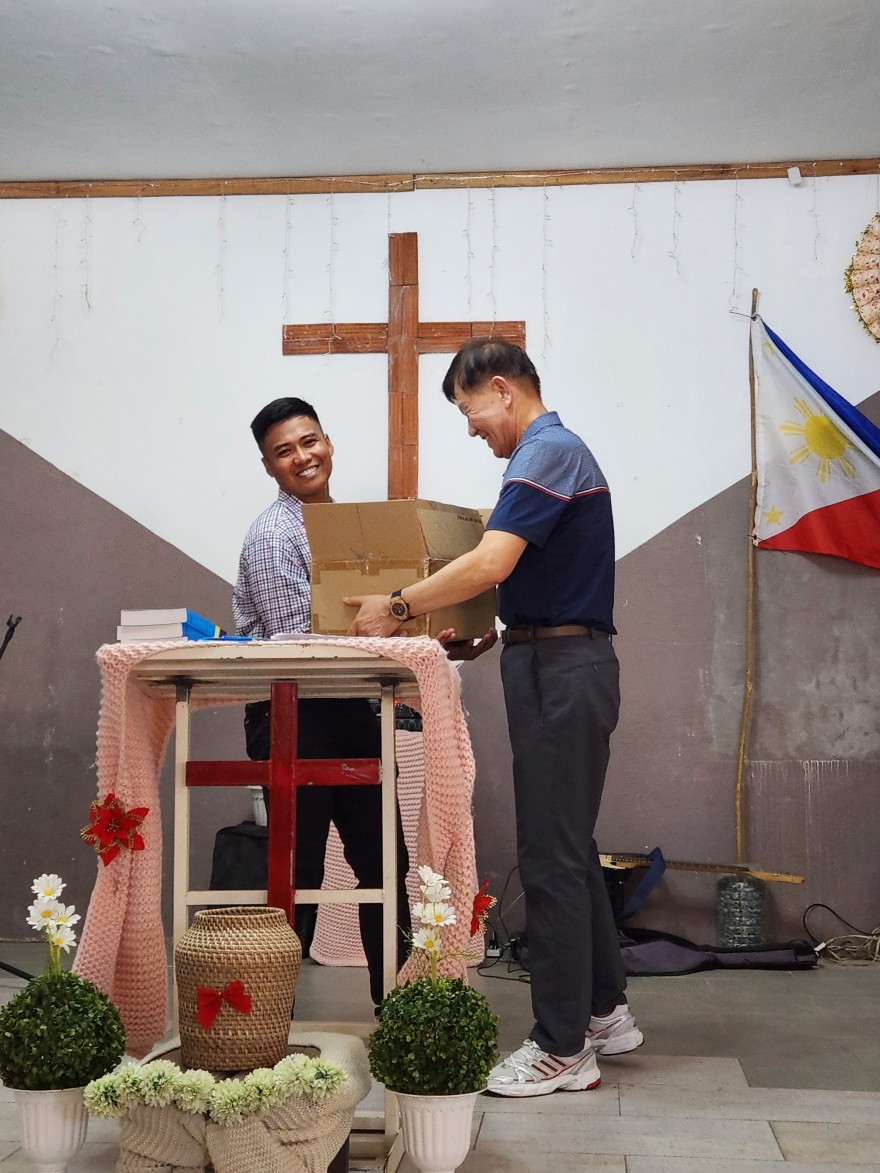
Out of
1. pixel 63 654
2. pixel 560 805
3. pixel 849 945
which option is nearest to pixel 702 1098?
pixel 560 805

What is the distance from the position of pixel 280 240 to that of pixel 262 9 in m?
1.12

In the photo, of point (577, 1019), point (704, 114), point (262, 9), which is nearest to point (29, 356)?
point (262, 9)

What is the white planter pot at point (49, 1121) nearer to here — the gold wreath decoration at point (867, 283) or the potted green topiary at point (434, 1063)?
the potted green topiary at point (434, 1063)

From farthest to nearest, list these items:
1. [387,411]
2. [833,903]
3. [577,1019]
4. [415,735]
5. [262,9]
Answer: [387,411]
[833,903]
[415,735]
[262,9]
[577,1019]

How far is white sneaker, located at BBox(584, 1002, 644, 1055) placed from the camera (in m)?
2.59

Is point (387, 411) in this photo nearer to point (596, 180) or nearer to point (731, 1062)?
point (596, 180)

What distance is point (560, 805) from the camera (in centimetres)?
235

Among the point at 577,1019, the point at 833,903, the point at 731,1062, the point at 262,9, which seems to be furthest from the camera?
the point at 833,903

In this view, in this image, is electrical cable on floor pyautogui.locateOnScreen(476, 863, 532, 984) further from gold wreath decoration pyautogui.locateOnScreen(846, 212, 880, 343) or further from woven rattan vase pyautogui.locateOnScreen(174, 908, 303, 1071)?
gold wreath decoration pyautogui.locateOnScreen(846, 212, 880, 343)

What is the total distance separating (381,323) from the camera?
4352 millimetres

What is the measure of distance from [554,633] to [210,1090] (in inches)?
43.7

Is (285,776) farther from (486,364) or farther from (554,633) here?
(486,364)

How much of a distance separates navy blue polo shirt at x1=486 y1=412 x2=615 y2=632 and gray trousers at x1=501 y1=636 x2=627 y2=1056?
66mm

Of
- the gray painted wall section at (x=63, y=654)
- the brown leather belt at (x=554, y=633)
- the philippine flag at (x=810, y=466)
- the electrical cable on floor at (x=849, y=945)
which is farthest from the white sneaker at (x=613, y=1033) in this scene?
the philippine flag at (x=810, y=466)
